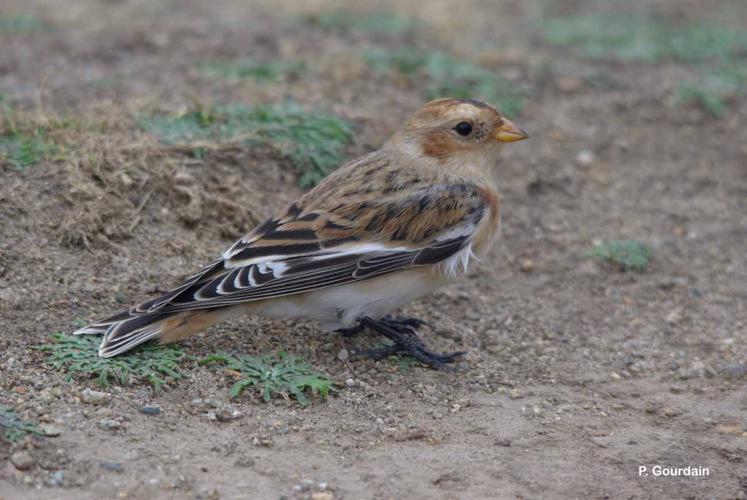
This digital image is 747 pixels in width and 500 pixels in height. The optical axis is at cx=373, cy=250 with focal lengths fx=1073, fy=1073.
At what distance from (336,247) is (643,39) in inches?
219

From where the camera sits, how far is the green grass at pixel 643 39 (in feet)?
29.9

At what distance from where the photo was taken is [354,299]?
16.5 ft

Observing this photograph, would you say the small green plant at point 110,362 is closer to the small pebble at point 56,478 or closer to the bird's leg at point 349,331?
the small pebble at point 56,478

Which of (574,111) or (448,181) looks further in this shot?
(574,111)

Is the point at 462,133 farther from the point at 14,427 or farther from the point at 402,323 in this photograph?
the point at 14,427

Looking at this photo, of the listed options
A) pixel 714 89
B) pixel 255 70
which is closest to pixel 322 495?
pixel 255 70

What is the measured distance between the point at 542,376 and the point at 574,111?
3.18 meters

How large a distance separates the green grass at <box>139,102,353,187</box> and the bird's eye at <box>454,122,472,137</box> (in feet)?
3.92

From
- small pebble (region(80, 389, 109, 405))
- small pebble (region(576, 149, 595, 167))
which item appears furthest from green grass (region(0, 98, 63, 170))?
small pebble (region(576, 149, 595, 167))

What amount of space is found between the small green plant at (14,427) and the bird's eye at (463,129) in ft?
8.41

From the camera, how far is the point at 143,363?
15.3 ft

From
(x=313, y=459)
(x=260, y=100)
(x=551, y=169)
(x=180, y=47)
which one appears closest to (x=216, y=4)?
(x=180, y=47)

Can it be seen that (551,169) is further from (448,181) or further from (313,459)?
(313,459)

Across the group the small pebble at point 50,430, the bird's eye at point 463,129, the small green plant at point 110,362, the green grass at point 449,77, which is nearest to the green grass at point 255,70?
the green grass at point 449,77
